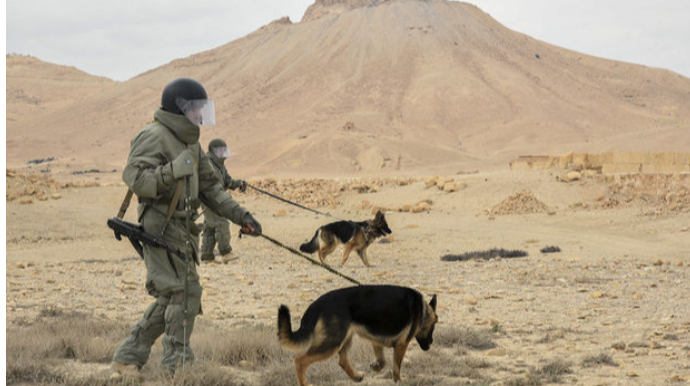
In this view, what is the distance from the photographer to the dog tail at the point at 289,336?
489 cm

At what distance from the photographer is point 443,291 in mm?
10164

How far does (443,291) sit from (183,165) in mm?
5969

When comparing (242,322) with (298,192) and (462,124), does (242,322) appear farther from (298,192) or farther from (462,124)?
(462,124)

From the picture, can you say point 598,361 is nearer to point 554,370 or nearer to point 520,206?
point 554,370

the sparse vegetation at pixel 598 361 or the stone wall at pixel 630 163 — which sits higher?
the stone wall at pixel 630 163

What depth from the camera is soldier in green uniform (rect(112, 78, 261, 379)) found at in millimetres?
5168

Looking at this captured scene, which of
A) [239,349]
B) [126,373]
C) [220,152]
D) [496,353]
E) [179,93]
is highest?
[179,93]

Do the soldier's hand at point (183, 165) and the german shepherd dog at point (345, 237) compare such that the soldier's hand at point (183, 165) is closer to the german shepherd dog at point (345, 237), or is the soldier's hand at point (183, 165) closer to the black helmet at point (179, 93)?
the black helmet at point (179, 93)

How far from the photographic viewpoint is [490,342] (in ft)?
22.7

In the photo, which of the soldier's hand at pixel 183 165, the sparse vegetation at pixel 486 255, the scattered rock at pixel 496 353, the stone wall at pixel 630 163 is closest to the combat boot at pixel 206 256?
the sparse vegetation at pixel 486 255

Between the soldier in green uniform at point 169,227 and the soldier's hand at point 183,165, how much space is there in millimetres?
26

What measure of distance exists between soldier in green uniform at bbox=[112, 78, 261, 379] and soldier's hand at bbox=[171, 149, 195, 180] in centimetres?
3

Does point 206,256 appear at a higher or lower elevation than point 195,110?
lower

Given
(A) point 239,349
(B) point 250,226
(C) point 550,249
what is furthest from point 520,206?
(B) point 250,226
